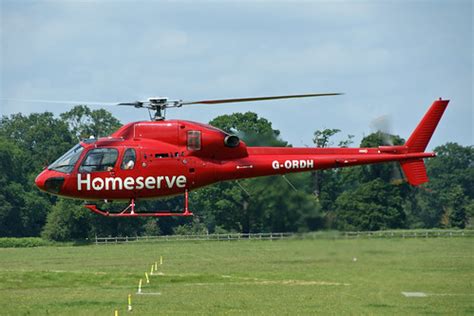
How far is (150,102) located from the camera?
34.5m

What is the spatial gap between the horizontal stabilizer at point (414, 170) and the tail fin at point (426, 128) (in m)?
0.43

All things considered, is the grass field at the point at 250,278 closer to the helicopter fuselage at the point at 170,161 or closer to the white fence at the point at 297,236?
the white fence at the point at 297,236

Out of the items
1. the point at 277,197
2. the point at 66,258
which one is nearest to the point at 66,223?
the point at 66,258

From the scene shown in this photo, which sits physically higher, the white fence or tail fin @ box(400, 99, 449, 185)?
tail fin @ box(400, 99, 449, 185)

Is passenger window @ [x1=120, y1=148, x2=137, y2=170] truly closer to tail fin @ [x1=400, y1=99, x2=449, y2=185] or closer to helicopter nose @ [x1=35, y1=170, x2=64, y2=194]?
helicopter nose @ [x1=35, y1=170, x2=64, y2=194]

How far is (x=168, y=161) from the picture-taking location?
3369 centimetres

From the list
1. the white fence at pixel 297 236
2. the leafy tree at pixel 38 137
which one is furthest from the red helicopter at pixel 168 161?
the leafy tree at pixel 38 137

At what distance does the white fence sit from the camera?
105 feet

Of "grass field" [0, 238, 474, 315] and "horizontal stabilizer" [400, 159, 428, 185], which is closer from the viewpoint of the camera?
"horizontal stabilizer" [400, 159, 428, 185]

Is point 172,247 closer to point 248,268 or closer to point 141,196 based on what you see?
point 248,268

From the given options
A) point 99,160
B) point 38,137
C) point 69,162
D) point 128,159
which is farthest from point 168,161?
point 38,137

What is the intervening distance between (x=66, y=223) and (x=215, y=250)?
11.3 meters

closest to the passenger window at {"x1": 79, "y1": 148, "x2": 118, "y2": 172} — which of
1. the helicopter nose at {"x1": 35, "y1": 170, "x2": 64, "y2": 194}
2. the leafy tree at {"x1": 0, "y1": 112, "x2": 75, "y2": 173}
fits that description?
the helicopter nose at {"x1": 35, "y1": 170, "x2": 64, "y2": 194}

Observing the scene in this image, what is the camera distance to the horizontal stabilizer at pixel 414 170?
3459 centimetres
